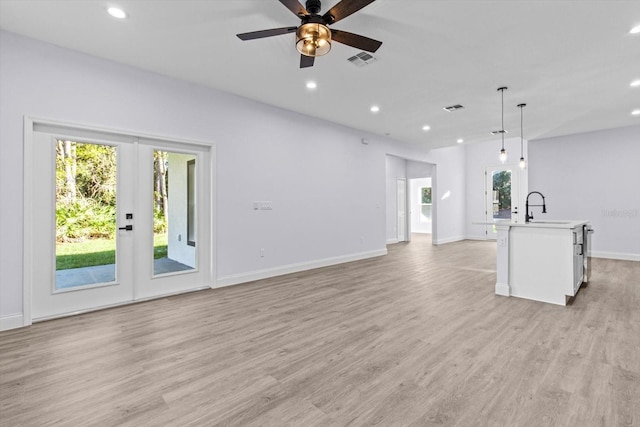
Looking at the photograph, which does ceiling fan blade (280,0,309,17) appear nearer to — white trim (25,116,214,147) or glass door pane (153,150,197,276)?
Answer: white trim (25,116,214,147)

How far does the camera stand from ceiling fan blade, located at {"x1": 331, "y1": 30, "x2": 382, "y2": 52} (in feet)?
8.53

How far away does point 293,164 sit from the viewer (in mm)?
5738

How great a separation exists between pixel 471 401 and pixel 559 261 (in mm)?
2841

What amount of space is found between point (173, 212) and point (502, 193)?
402 inches

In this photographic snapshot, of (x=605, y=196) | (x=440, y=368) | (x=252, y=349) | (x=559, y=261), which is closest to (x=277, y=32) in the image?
(x=252, y=349)

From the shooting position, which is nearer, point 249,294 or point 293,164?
point 249,294

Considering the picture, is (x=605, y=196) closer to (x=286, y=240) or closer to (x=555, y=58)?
(x=555, y=58)

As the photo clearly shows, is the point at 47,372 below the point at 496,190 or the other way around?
below

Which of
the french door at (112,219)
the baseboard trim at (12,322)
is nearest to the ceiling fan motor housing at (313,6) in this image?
the french door at (112,219)

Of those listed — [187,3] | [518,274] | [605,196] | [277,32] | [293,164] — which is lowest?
[518,274]

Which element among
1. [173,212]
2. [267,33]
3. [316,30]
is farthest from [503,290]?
[173,212]

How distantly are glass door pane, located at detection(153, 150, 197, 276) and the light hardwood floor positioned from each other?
0.57m

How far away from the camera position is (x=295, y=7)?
7.75 feet

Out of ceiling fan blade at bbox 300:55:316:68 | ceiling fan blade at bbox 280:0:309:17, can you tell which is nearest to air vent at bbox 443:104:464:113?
ceiling fan blade at bbox 300:55:316:68
